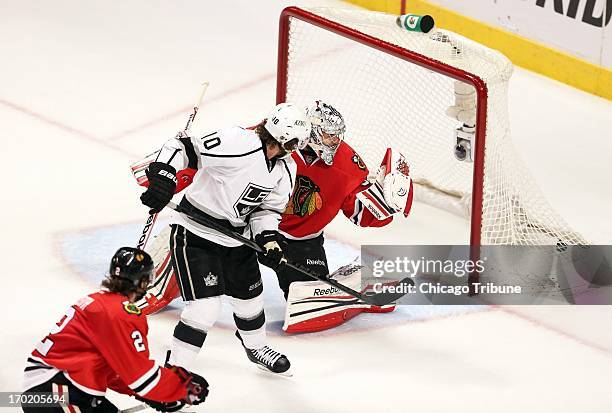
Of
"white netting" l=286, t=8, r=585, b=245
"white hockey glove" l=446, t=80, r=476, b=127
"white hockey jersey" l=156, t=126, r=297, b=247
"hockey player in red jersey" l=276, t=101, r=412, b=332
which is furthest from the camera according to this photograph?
"white hockey glove" l=446, t=80, r=476, b=127

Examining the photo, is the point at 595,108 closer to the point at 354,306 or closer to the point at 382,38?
the point at 382,38

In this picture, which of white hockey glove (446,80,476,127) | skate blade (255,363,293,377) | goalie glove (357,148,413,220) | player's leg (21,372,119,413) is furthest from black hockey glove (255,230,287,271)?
white hockey glove (446,80,476,127)

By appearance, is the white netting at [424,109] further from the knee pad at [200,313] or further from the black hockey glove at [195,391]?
the black hockey glove at [195,391]

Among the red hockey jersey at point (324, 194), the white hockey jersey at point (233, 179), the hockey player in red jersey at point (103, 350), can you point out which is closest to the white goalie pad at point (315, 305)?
the red hockey jersey at point (324, 194)

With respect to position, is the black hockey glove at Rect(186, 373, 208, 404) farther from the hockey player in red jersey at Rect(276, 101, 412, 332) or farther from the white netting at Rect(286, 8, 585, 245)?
the white netting at Rect(286, 8, 585, 245)

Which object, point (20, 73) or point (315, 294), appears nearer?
point (315, 294)

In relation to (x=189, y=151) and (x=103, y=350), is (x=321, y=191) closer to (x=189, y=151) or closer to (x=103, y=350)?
(x=189, y=151)

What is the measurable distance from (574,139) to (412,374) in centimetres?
252

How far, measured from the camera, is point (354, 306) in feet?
18.5

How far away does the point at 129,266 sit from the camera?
412 centimetres

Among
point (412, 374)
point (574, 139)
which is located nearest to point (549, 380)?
point (412, 374)

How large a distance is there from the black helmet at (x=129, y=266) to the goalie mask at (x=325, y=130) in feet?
4.36

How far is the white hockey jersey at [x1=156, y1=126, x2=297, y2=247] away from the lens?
482cm

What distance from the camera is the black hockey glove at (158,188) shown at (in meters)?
4.71
